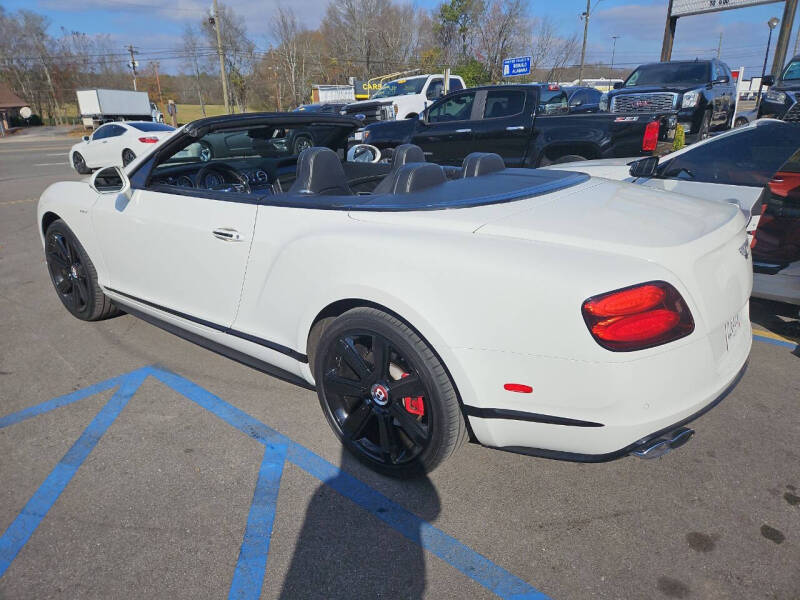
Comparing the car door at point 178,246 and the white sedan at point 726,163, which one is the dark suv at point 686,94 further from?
the car door at point 178,246

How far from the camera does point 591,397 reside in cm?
186

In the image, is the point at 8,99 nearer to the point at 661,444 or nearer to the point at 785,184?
the point at 785,184

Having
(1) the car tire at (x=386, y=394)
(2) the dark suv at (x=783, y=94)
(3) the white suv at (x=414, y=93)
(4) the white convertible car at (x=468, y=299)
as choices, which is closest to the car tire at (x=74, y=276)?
(4) the white convertible car at (x=468, y=299)

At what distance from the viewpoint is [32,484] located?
8.32 feet

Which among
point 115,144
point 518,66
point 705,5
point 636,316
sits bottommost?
point 115,144

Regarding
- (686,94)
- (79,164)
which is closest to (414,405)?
(686,94)

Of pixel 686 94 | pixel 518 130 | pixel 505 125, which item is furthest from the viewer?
pixel 686 94

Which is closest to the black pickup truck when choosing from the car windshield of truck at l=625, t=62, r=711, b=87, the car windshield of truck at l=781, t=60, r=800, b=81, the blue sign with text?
the car windshield of truck at l=625, t=62, r=711, b=87

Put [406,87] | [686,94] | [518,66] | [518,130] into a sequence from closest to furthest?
[518,130] → [686,94] → [406,87] → [518,66]

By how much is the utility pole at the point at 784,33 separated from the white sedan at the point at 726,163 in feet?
49.8

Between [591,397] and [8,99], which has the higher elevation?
[8,99]

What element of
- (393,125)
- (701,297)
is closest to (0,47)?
(393,125)

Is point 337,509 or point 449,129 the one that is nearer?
point 337,509

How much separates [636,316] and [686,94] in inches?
414
